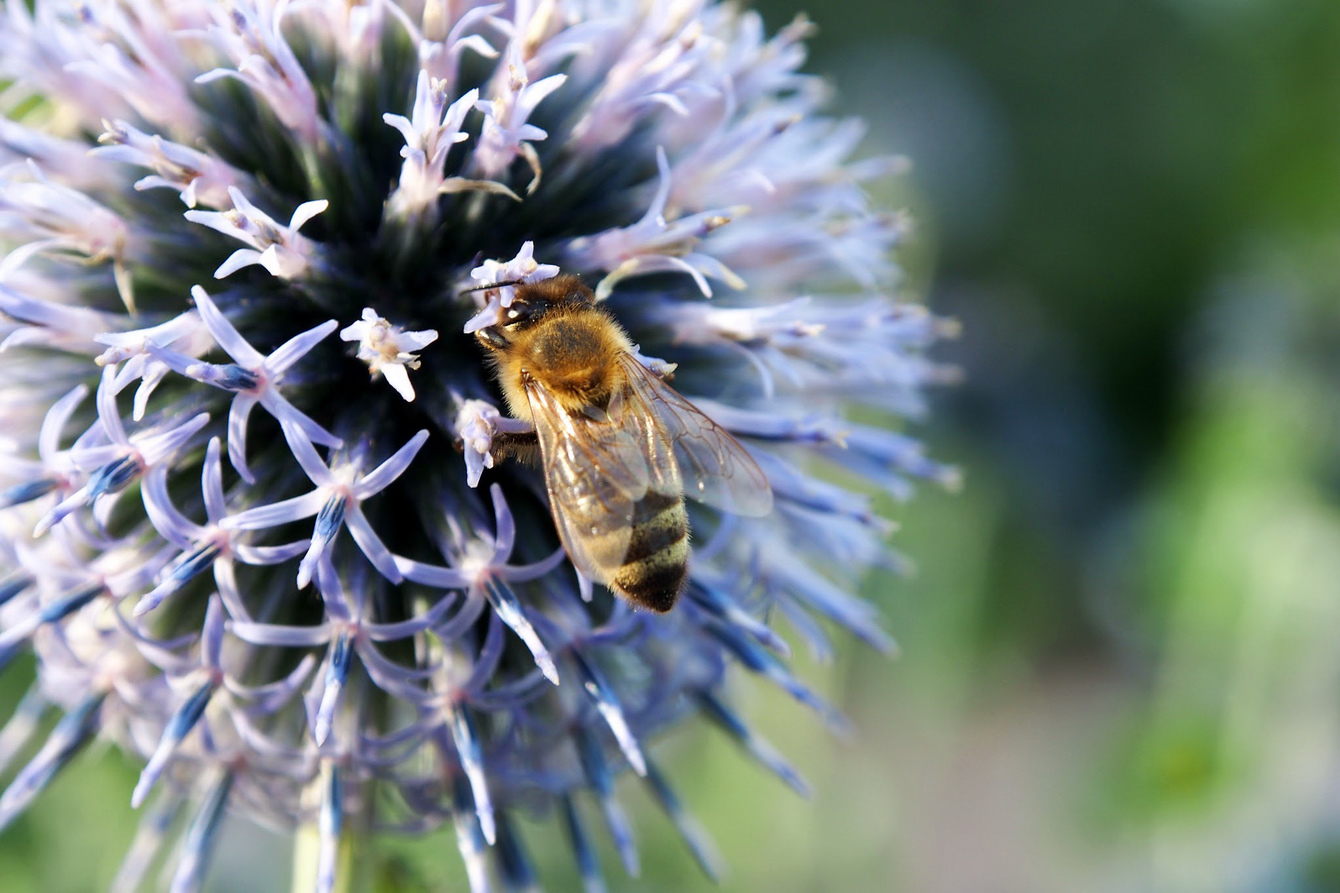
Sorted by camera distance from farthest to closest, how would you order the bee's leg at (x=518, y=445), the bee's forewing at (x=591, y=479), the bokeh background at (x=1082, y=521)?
1. the bokeh background at (x=1082, y=521)
2. the bee's leg at (x=518, y=445)
3. the bee's forewing at (x=591, y=479)

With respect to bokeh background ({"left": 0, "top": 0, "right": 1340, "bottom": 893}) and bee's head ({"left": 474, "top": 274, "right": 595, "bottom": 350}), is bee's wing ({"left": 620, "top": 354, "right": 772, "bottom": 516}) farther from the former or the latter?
bokeh background ({"left": 0, "top": 0, "right": 1340, "bottom": 893})

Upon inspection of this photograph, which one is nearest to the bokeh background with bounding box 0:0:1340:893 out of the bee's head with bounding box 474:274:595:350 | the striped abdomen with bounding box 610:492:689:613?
the striped abdomen with bounding box 610:492:689:613

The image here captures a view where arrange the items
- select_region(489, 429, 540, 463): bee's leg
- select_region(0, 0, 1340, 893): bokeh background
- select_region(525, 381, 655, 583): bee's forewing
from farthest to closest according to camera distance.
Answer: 1. select_region(0, 0, 1340, 893): bokeh background
2. select_region(489, 429, 540, 463): bee's leg
3. select_region(525, 381, 655, 583): bee's forewing

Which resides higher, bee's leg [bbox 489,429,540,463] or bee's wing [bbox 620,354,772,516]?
bee's wing [bbox 620,354,772,516]

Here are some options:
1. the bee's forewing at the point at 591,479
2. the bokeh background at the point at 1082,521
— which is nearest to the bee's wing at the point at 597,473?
the bee's forewing at the point at 591,479

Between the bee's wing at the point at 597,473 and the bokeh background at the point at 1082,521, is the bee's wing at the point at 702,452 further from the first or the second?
the bokeh background at the point at 1082,521

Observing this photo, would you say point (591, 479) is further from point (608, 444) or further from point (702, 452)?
point (702, 452)

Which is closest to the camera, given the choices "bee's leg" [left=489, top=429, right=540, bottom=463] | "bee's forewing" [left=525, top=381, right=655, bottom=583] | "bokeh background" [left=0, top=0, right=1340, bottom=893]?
"bee's forewing" [left=525, top=381, right=655, bottom=583]
